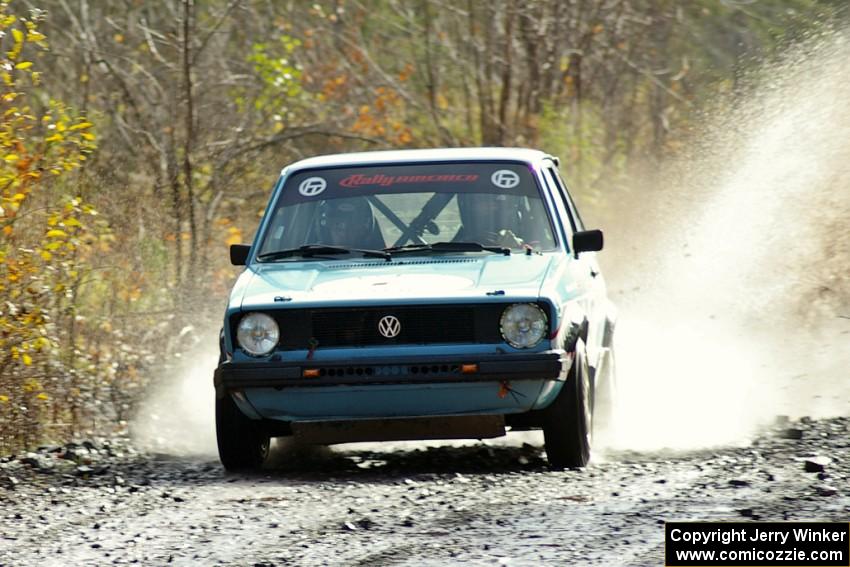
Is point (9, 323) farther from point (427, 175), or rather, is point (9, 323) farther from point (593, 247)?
point (593, 247)

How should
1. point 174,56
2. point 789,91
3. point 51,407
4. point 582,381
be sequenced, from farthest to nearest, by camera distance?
point 174,56, point 789,91, point 51,407, point 582,381

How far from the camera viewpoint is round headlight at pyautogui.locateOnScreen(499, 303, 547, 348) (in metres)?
7.28

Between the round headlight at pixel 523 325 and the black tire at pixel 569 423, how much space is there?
12.5 inches

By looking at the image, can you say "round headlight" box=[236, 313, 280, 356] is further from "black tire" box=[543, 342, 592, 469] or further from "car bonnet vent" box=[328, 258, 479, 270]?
"black tire" box=[543, 342, 592, 469]

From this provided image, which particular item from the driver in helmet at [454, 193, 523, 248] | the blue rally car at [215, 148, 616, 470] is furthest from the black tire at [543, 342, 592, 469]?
the driver in helmet at [454, 193, 523, 248]

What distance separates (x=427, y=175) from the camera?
27.8 ft

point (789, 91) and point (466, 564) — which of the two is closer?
point (466, 564)

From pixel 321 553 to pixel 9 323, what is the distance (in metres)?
3.69

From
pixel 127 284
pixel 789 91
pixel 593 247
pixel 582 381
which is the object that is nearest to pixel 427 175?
pixel 593 247

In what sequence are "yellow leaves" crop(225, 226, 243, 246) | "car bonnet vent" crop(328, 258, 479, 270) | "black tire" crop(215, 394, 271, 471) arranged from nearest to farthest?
"black tire" crop(215, 394, 271, 471), "car bonnet vent" crop(328, 258, 479, 270), "yellow leaves" crop(225, 226, 243, 246)

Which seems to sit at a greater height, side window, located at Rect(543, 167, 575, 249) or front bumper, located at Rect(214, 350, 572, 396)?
side window, located at Rect(543, 167, 575, 249)

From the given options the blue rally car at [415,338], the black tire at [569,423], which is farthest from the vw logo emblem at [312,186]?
the black tire at [569,423]

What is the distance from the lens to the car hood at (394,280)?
7363 millimetres

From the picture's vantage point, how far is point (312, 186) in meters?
8.60
